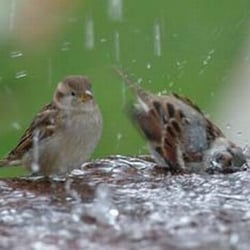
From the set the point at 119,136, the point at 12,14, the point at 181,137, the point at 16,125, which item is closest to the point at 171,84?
the point at 119,136

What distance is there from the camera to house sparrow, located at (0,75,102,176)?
4883 mm

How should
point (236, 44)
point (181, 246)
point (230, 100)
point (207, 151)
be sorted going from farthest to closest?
point (236, 44)
point (230, 100)
point (207, 151)
point (181, 246)

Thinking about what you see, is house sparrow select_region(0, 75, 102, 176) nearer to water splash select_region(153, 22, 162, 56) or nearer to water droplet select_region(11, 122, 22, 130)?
water droplet select_region(11, 122, 22, 130)

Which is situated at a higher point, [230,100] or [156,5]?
[156,5]

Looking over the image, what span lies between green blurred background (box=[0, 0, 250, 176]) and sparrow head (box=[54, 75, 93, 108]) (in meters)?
2.65

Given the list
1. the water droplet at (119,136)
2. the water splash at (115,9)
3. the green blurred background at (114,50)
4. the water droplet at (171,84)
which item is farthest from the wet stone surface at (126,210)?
the water splash at (115,9)

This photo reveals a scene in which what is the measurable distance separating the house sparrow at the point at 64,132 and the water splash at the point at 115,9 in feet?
15.8

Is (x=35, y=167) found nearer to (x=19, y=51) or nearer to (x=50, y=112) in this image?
(x=50, y=112)

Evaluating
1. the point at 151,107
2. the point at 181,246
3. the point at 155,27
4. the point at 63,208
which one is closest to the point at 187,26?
the point at 155,27

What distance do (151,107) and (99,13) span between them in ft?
16.6

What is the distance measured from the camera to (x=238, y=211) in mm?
3773

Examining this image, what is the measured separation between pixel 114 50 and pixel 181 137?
4458mm

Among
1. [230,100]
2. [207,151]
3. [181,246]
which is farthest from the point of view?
[230,100]

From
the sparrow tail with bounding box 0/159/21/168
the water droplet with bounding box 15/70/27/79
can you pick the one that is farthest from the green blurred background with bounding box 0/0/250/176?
the sparrow tail with bounding box 0/159/21/168
